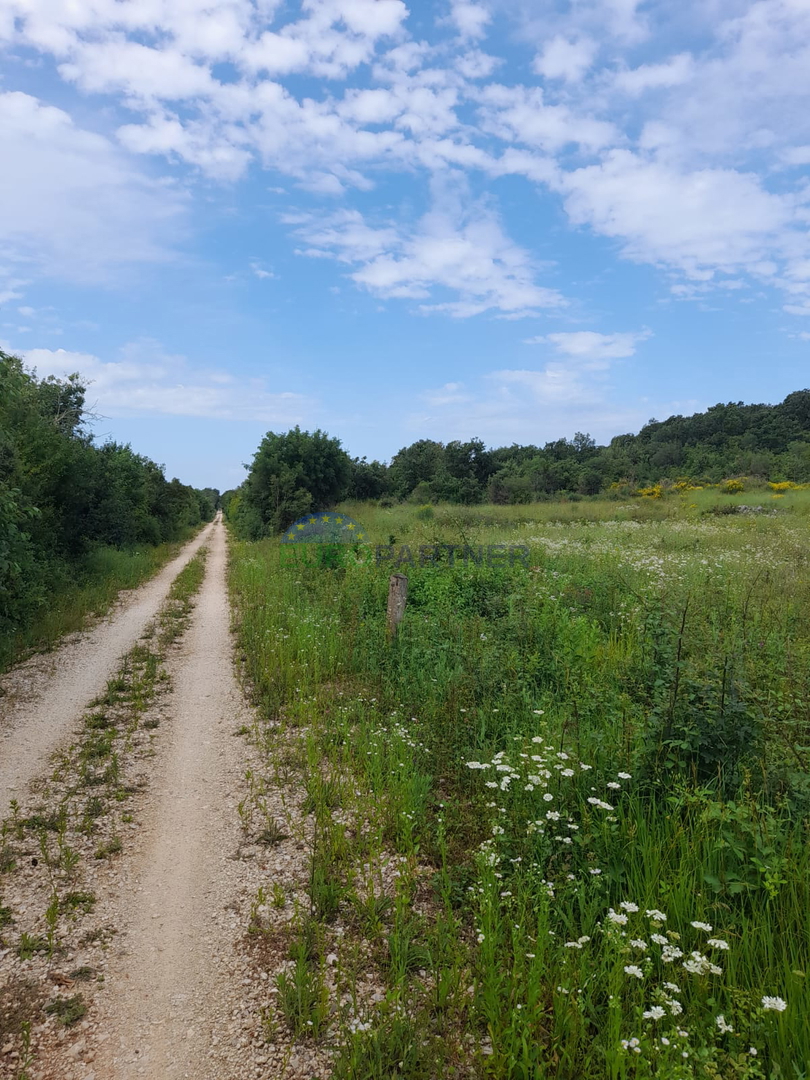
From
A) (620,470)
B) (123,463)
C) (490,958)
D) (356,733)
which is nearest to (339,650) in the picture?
(356,733)

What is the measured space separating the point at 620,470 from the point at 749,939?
175 feet

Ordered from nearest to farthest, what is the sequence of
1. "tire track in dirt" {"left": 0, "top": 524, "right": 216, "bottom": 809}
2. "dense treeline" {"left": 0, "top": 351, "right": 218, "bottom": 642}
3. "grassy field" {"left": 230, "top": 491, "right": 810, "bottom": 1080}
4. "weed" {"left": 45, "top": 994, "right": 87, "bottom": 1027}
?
"grassy field" {"left": 230, "top": 491, "right": 810, "bottom": 1080}, "weed" {"left": 45, "top": 994, "right": 87, "bottom": 1027}, "tire track in dirt" {"left": 0, "top": 524, "right": 216, "bottom": 809}, "dense treeline" {"left": 0, "top": 351, "right": 218, "bottom": 642}

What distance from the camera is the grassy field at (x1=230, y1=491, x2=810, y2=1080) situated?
8.63 feet

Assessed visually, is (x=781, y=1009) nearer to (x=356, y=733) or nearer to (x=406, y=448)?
(x=356, y=733)

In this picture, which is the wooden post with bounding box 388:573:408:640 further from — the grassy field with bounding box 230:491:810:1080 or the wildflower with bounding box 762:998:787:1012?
the wildflower with bounding box 762:998:787:1012

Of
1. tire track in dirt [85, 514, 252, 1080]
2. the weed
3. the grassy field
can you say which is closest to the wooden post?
the grassy field

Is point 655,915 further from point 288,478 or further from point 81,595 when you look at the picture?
point 288,478

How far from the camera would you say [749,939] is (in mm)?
2891

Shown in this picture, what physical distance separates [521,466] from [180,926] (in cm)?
5448

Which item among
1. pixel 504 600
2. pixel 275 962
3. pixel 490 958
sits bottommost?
pixel 275 962

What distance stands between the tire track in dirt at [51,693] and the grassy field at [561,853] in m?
2.45

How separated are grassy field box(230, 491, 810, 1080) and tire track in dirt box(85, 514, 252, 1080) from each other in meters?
0.43

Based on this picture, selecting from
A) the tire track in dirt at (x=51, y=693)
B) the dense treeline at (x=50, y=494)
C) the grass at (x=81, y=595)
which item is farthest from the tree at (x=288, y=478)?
the tire track in dirt at (x=51, y=693)

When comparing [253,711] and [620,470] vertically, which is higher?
[620,470]
